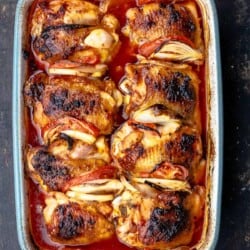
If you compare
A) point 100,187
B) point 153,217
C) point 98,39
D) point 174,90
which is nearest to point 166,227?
point 153,217

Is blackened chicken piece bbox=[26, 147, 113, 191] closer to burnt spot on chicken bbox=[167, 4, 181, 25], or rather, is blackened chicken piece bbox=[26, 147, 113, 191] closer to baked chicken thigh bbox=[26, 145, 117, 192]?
baked chicken thigh bbox=[26, 145, 117, 192]

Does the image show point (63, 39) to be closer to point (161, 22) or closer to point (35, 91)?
point (35, 91)

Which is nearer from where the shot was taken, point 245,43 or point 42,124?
point 42,124

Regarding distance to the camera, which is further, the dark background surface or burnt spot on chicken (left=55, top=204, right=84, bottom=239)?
the dark background surface

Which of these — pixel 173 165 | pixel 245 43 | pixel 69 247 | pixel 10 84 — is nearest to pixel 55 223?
pixel 69 247

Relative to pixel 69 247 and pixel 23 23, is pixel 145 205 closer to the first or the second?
pixel 69 247

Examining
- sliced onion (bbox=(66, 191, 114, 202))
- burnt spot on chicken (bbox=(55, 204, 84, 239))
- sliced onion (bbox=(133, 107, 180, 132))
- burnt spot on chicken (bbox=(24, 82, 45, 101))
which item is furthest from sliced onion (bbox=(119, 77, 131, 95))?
burnt spot on chicken (bbox=(55, 204, 84, 239))
